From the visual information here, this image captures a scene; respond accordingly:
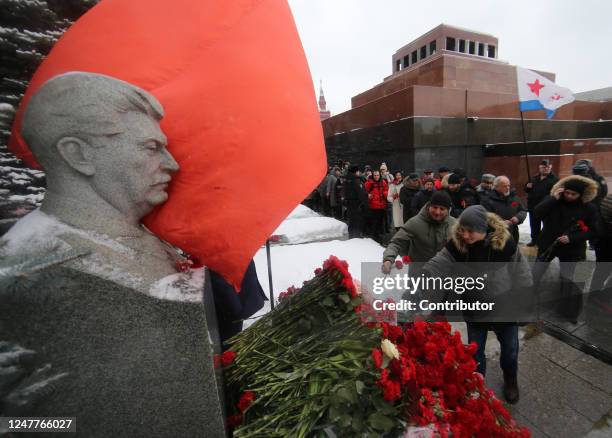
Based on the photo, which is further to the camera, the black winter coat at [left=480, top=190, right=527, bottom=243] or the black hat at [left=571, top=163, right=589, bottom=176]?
the black hat at [left=571, top=163, right=589, bottom=176]

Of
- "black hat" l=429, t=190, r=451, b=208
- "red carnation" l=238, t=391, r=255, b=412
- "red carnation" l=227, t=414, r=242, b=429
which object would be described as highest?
"black hat" l=429, t=190, r=451, b=208

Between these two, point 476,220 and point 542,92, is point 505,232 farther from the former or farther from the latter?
point 542,92

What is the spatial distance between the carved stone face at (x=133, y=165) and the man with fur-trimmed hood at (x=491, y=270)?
2030 millimetres

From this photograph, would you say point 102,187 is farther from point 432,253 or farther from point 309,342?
point 432,253

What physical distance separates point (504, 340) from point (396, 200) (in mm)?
3985

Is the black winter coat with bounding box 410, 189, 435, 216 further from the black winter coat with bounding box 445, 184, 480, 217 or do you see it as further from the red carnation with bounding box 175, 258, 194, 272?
the red carnation with bounding box 175, 258, 194, 272

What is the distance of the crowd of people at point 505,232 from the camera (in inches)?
89.4

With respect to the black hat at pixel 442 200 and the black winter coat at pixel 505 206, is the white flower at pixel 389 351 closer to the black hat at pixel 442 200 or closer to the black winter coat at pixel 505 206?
the black hat at pixel 442 200

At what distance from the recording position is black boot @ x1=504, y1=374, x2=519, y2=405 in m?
2.36

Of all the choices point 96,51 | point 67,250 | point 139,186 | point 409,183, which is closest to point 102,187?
point 139,186

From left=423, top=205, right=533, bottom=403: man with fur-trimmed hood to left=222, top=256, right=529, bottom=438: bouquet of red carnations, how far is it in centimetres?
113

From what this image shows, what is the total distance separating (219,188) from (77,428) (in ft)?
3.18

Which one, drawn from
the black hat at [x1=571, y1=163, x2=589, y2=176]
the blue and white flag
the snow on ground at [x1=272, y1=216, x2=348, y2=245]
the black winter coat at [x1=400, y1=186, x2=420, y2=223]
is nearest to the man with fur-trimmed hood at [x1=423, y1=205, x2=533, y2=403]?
the black hat at [x1=571, y1=163, x2=589, y2=176]

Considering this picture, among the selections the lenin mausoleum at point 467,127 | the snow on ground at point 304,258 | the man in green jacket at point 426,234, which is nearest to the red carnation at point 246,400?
the man in green jacket at point 426,234
